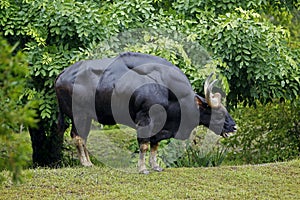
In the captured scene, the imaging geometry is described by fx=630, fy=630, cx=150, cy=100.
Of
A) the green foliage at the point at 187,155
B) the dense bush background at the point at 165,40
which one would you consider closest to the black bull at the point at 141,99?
the dense bush background at the point at 165,40

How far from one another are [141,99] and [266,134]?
5.16m

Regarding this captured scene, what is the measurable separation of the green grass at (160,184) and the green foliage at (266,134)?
327 cm

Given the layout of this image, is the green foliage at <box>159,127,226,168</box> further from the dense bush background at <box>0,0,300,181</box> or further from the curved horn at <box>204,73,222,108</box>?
the curved horn at <box>204,73,222,108</box>

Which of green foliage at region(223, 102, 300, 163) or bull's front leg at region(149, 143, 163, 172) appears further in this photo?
green foliage at region(223, 102, 300, 163)

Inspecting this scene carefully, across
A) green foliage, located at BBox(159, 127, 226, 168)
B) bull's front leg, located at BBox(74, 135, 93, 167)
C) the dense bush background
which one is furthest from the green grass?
green foliage, located at BBox(159, 127, 226, 168)

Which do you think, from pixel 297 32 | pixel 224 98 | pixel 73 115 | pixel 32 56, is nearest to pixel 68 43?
pixel 32 56

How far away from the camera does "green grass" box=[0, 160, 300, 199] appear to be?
271 inches

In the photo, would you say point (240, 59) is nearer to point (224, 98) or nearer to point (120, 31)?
point (224, 98)

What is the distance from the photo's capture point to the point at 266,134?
11984mm

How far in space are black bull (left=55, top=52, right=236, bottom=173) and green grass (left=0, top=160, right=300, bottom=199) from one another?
0.39 metres

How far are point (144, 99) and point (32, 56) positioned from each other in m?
2.48

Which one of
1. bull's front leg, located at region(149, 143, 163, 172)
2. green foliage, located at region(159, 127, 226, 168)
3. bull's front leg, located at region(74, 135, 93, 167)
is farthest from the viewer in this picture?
green foliage, located at region(159, 127, 226, 168)

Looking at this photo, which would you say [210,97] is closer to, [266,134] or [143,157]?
[143,157]

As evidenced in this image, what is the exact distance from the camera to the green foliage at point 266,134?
37.8 ft
